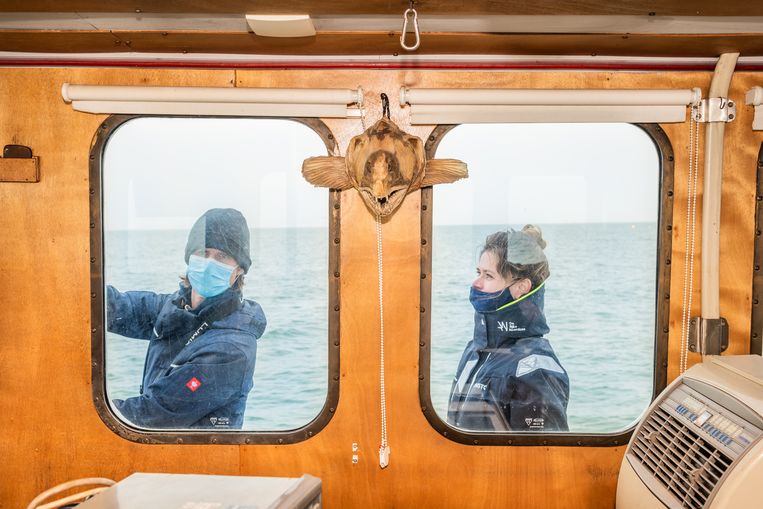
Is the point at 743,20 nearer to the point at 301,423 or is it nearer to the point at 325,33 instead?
the point at 325,33

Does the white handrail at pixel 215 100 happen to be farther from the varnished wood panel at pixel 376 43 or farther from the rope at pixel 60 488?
the rope at pixel 60 488

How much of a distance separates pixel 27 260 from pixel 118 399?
2.30 ft

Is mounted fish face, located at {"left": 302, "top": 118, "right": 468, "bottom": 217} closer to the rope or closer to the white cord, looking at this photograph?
the white cord

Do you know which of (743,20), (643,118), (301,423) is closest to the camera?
(743,20)

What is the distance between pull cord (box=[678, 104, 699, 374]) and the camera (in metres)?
2.43

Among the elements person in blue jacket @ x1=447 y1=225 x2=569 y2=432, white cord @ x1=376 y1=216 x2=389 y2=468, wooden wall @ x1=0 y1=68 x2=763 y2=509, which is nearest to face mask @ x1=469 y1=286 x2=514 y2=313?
person in blue jacket @ x1=447 y1=225 x2=569 y2=432

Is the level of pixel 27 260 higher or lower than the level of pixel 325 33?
lower

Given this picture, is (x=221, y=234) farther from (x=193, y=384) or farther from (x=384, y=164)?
(x=384, y=164)

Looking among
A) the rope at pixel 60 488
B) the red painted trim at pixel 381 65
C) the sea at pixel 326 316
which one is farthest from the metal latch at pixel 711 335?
the rope at pixel 60 488

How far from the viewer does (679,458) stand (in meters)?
1.86

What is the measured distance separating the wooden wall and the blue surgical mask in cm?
44

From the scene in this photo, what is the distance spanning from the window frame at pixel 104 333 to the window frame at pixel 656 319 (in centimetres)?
37

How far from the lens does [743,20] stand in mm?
1998

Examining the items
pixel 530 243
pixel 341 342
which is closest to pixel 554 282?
pixel 530 243
